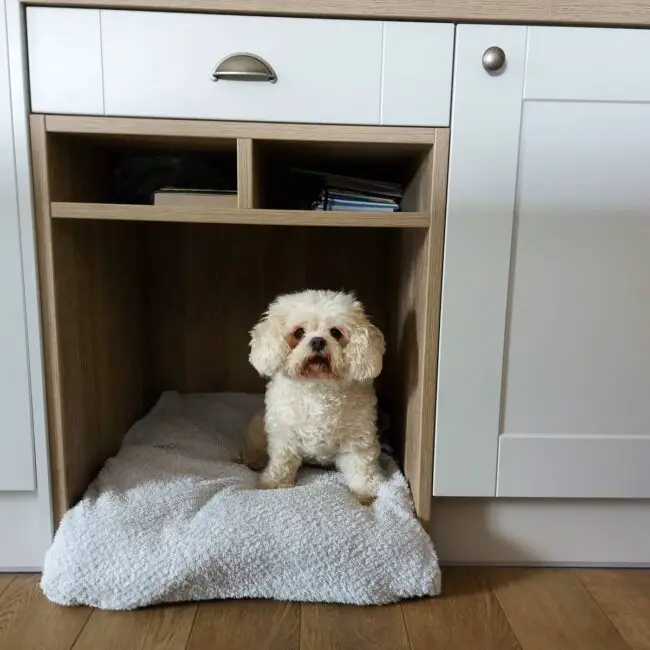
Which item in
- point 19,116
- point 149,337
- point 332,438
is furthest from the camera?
point 149,337

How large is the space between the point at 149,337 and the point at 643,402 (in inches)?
43.8

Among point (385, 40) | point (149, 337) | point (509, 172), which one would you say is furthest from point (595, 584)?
point (149, 337)

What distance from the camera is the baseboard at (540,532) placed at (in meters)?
1.05

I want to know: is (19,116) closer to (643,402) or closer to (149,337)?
(149,337)

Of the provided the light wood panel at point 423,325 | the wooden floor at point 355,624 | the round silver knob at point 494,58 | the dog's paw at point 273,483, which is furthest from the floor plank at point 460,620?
the round silver knob at point 494,58

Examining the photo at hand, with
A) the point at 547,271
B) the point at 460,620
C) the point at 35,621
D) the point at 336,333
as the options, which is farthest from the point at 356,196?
the point at 35,621

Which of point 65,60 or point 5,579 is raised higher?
point 65,60

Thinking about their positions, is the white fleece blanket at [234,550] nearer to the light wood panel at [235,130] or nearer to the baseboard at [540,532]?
the baseboard at [540,532]

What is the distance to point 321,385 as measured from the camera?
1099 millimetres

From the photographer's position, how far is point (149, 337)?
150 centimetres

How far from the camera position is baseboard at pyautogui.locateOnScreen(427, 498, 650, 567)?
1051 millimetres

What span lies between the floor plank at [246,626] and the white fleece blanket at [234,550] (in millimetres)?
17

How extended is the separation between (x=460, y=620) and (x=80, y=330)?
0.80 m

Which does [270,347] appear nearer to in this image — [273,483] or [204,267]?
[273,483]
